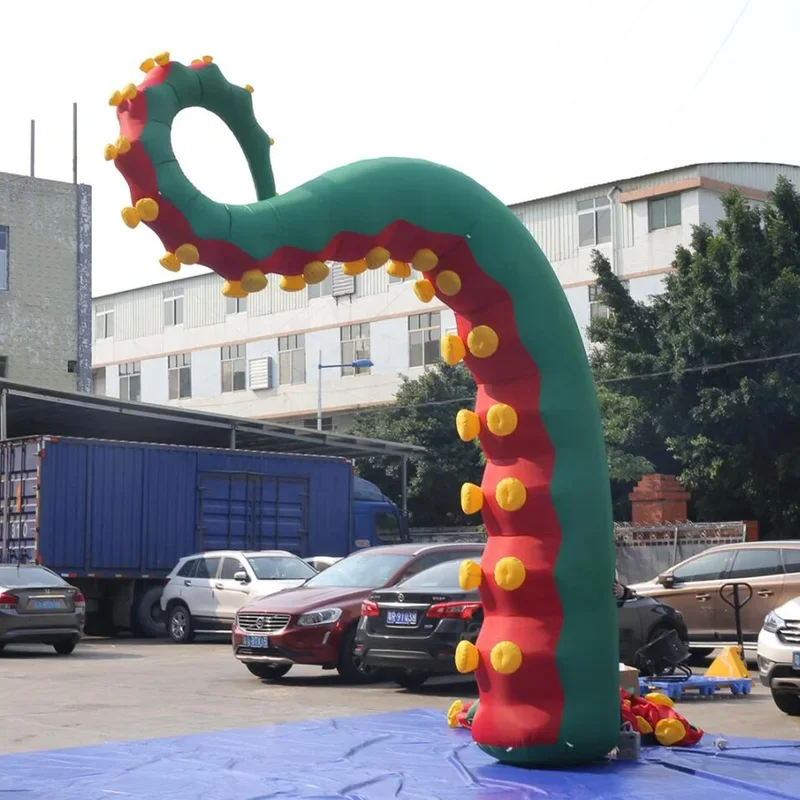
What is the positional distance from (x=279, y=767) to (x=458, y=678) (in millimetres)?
7196

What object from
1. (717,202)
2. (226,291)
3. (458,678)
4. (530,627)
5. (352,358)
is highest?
(717,202)

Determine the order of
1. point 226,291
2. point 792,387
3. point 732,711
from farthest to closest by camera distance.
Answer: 1. point 792,387
2. point 732,711
3. point 226,291

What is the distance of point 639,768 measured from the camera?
880 centimetres

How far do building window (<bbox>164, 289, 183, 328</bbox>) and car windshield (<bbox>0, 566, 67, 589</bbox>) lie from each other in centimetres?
3828

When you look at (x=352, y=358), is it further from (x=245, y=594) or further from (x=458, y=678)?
(x=458, y=678)

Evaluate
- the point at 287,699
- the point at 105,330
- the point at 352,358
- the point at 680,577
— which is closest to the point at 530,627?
the point at 287,699

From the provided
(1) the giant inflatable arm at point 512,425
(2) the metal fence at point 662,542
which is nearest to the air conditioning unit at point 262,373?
(2) the metal fence at point 662,542

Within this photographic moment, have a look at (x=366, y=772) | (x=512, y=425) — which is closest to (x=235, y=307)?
(x=512, y=425)

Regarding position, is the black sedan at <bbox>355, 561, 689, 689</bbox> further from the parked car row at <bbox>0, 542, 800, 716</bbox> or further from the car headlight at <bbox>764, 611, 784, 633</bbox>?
the car headlight at <bbox>764, 611, 784, 633</bbox>

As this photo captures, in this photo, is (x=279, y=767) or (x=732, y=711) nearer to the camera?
(x=279, y=767)

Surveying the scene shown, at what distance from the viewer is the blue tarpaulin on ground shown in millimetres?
8117

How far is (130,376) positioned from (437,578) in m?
48.2

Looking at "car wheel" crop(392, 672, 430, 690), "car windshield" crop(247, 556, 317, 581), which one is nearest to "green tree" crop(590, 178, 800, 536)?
"car windshield" crop(247, 556, 317, 581)

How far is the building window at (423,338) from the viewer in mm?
49688
